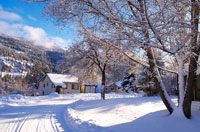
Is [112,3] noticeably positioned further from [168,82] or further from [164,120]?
[168,82]

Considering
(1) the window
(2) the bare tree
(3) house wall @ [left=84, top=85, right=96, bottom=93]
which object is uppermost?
(2) the bare tree

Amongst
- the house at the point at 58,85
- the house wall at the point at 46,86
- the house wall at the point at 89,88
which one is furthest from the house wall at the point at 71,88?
the house wall at the point at 89,88

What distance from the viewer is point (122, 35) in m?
5.55

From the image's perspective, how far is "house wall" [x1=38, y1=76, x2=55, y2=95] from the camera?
40181 millimetres

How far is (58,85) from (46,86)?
226 inches

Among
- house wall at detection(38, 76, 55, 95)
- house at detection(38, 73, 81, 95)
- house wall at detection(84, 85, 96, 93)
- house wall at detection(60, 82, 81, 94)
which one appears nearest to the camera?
house at detection(38, 73, 81, 95)

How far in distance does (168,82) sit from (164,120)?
21113mm

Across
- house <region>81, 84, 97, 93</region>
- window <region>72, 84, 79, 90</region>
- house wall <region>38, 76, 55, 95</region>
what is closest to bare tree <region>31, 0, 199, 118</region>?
house wall <region>38, 76, 55, 95</region>

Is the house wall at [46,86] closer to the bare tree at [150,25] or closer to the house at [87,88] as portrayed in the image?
the house at [87,88]

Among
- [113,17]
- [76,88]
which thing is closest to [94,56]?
[113,17]

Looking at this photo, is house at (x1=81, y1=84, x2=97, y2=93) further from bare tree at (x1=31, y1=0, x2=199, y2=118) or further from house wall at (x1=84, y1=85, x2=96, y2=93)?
bare tree at (x1=31, y1=0, x2=199, y2=118)

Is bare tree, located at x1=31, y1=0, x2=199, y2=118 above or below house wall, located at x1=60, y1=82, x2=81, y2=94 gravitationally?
above

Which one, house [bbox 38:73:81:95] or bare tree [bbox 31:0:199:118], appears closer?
bare tree [bbox 31:0:199:118]

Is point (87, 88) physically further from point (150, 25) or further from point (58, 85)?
point (150, 25)
